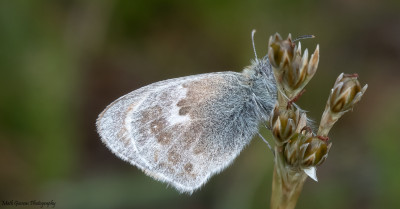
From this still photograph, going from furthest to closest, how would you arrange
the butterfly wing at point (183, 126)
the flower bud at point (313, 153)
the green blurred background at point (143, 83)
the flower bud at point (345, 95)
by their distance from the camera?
the green blurred background at point (143, 83) → the butterfly wing at point (183, 126) → the flower bud at point (345, 95) → the flower bud at point (313, 153)

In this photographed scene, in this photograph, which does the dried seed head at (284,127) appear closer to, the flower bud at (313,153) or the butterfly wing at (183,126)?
the flower bud at (313,153)

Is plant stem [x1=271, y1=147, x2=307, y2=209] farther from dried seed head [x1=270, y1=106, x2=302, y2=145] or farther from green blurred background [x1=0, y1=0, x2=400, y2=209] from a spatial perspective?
green blurred background [x1=0, y1=0, x2=400, y2=209]

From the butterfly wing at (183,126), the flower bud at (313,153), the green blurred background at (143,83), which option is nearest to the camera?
the flower bud at (313,153)

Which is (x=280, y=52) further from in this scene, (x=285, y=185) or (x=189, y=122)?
(x=189, y=122)

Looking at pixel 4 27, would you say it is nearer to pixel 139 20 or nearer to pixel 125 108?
pixel 139 20

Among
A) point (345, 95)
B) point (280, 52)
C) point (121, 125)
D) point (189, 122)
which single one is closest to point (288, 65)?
point (280, 52)

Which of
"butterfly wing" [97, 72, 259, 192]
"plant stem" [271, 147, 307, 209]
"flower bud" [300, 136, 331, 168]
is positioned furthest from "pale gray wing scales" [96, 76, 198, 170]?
"flower bud" [300, 136, 331, 168]

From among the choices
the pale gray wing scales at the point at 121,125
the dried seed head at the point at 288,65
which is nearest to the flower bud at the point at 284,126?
the dried seed head at the point at 288,65
